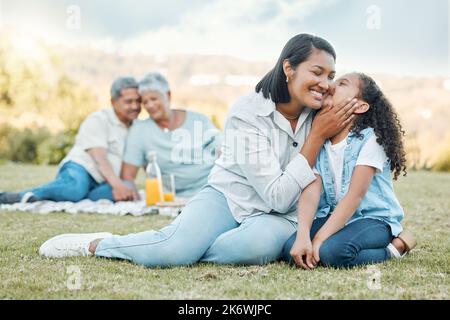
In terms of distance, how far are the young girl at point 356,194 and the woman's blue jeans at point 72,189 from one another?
311 cm

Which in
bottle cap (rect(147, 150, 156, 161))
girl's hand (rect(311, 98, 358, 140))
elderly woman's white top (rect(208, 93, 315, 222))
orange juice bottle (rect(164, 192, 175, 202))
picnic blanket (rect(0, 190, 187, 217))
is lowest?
picnic blanket (rect(0, 190, 187, 217))

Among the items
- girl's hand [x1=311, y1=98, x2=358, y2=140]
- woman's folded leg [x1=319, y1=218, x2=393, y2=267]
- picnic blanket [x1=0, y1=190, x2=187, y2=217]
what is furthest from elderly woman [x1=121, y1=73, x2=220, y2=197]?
woman's folded leg [x1=319, y1=218, x2=393, y2=267]

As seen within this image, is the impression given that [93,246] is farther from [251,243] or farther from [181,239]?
[251,243]

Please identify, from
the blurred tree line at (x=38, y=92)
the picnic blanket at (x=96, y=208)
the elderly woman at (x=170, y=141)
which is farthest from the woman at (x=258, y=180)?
the blurred tree line at (x=38, y=92)

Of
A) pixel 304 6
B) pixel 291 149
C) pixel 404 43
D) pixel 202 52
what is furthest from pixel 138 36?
pixel 291 149

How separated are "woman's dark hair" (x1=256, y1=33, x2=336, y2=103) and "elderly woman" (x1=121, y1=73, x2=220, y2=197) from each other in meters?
2.54

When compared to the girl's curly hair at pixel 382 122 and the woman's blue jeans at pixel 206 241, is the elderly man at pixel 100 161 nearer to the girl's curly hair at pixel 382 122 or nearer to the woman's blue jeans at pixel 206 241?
the woman's blue jeans at pixel 206 241

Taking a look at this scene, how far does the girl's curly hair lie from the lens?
322 cm

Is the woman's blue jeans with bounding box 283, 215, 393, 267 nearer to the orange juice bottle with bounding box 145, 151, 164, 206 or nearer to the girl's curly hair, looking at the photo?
the girl's curly hair

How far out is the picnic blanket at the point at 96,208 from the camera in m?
5.45

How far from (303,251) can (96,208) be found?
295cm

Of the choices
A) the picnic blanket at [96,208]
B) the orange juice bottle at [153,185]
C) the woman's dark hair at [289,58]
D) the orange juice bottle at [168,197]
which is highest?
the woman's dark hair at [289,58]

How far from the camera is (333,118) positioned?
127 inches

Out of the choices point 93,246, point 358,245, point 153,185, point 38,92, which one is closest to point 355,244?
point 358,245
